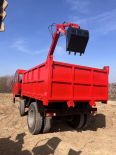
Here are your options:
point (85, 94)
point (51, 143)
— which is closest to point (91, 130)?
point (85, 94)

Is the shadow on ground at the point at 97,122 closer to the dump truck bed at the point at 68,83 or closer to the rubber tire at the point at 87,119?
the rubber tire at the point at 87,119

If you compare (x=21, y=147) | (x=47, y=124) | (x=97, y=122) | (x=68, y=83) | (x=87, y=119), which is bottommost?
(x=21, y=147)

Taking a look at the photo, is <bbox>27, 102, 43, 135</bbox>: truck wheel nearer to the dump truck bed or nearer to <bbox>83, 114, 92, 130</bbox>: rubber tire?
the dump truck bed

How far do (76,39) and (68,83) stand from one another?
1.95 m

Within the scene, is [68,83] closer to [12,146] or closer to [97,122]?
[12,146]

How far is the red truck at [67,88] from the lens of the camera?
8.55 m

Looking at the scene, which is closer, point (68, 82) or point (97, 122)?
point (68, 82)

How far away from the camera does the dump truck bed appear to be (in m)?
8.47

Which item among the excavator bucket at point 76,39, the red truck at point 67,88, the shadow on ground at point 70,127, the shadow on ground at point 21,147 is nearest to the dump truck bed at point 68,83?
the red truck at point 67,88

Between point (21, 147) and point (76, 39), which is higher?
point (76, 39)

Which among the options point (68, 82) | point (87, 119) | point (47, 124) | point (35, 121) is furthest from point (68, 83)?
point (87, 119)

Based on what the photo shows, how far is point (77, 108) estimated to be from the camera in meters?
9.87

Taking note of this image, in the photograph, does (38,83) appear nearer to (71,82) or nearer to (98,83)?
(71,82)

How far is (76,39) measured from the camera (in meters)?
10.0
